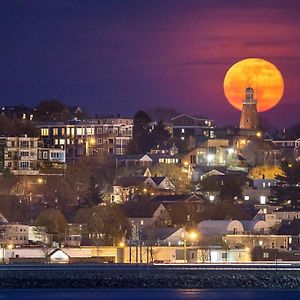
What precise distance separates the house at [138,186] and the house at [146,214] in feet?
21.4

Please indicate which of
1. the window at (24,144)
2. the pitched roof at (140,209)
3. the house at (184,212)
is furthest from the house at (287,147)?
the pitched roof at (140,209)

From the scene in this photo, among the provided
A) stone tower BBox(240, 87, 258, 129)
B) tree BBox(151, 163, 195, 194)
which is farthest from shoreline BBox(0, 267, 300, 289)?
stone tower BBox(240, 87, 258, 129)

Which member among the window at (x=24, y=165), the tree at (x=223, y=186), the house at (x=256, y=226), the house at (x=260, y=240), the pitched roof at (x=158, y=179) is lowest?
the house at (x=260, y=240)

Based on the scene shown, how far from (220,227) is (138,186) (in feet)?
49.9

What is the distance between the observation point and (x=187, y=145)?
107 m

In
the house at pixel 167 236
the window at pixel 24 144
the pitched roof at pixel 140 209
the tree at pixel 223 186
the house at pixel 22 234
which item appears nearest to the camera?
the house at pixel 167 236

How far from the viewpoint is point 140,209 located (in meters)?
76.8

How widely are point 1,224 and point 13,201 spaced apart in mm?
6781

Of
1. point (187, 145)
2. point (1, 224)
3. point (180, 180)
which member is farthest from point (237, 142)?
point (1, 224)

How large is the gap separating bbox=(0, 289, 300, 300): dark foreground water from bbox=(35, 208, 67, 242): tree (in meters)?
15.1

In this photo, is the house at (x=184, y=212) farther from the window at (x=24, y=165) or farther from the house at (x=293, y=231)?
the window at (x=24, y=165)

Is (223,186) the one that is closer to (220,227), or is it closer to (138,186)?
(138,186)

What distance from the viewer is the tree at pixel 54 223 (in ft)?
236

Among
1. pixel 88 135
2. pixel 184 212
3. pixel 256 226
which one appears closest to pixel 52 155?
pixel 88 135
